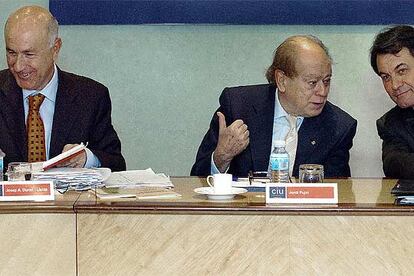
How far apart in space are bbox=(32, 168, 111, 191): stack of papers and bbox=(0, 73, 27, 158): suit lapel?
0.71m

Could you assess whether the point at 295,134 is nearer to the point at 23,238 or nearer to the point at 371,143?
the point at 371,143

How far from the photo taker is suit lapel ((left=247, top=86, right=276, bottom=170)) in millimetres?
3771

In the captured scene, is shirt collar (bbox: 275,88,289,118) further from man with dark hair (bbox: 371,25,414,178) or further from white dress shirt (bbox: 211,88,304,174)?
man with dark hair (bbox: 371,25,414,178)

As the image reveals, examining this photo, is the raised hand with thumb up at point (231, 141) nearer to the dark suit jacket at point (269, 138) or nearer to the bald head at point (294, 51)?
the dark suit jacket at point (269, 138)

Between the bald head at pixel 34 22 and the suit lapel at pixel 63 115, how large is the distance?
213mm

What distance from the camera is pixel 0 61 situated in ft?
14.8

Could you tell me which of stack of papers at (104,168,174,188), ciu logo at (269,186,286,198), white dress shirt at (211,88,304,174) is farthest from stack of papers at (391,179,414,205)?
white dress shirt at (211,88,304,174)

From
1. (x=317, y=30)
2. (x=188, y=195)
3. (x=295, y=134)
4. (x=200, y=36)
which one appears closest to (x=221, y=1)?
(x=200, y=36)

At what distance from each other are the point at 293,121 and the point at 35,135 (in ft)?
3.73

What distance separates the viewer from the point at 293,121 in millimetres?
3887

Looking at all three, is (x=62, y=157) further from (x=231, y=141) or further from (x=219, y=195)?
(x=231, y=141)

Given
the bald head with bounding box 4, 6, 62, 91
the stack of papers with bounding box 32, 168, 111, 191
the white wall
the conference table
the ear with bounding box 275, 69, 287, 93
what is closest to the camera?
the conference table

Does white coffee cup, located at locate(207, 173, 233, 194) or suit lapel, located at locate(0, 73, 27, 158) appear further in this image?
suit lapel, located at locate(0, 73, 27, 158)

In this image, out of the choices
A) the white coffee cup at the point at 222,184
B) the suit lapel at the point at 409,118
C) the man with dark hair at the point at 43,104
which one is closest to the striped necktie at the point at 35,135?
the man with dark hair at the point at 43,104
